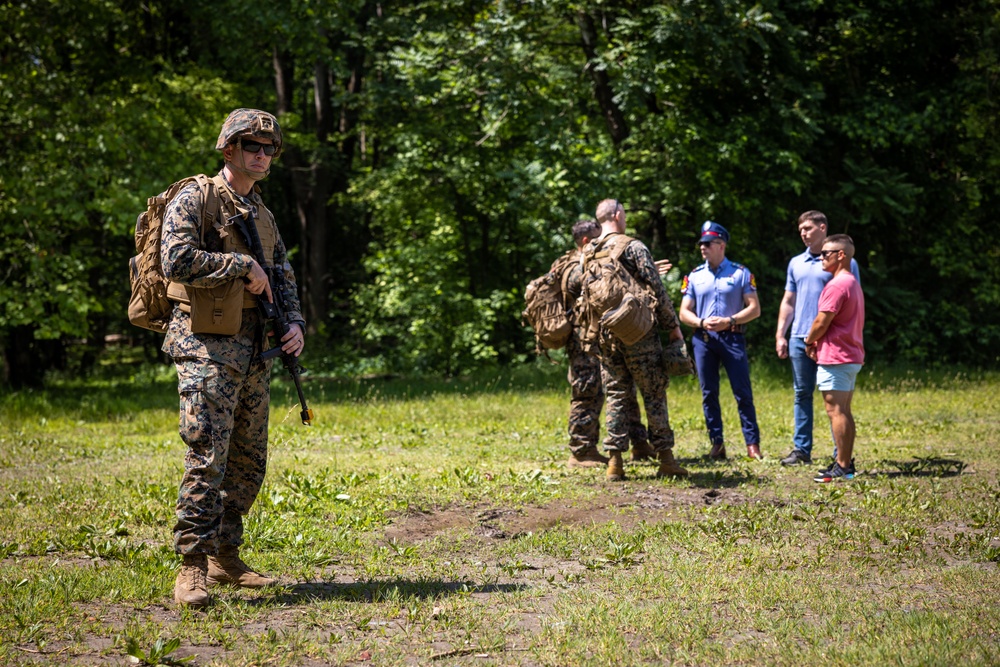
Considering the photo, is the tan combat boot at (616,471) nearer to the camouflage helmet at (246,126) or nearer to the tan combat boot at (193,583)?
the tan combat boot at (193,583)

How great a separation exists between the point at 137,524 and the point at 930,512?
573 centimetres

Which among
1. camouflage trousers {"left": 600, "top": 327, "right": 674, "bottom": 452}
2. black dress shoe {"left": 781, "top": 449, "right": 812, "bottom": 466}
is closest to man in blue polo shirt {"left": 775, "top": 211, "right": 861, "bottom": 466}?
black dress shoe {"left": 781, "top": 449, "right": 812, "bottom": 466}

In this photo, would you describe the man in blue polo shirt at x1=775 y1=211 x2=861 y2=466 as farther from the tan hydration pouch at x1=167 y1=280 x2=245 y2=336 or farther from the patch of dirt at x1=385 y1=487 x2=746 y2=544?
the tan hydration pouch at x1=167 y1=280 x2=245 y2=336

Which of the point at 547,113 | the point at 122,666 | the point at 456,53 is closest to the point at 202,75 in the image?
the point at 456,53

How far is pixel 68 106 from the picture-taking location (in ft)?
56.1

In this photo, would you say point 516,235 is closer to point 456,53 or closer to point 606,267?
point 456,53

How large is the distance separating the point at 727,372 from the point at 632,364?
1607 mm

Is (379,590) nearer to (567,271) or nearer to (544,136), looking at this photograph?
(567,271)

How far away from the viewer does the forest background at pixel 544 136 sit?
17.0 m

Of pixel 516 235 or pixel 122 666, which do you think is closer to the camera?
pixel 122 666

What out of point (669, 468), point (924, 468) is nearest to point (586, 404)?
point (669, 468)

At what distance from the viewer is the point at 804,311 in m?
9.08

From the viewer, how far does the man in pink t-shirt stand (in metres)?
8.17

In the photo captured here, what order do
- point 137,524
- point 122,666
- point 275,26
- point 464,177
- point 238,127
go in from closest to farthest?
point 122,666
point 238,127
point 137,524
point 275,26
point 464,177
